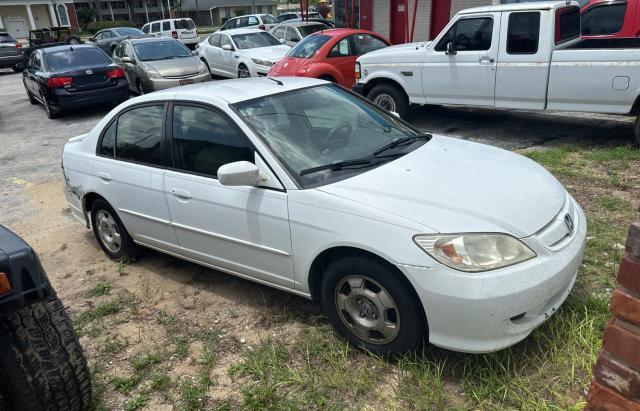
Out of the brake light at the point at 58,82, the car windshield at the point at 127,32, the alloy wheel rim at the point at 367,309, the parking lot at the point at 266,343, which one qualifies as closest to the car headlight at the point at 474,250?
the alloy wheel rim at the point at 367,309

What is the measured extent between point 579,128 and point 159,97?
6623 mm

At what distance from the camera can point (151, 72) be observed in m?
12.3

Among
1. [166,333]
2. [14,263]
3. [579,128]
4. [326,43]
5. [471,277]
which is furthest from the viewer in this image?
[326,43]

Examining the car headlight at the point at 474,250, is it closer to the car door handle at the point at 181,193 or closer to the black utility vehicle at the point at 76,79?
the car door handle at the point at 181,193

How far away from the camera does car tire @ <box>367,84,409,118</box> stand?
874 centimetres

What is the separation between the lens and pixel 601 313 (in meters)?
3.19

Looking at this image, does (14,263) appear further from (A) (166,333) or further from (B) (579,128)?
(B) (579,128)

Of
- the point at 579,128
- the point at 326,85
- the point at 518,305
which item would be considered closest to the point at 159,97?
the point at 326,85

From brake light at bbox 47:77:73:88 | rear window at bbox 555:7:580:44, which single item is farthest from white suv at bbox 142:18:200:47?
rear window at bbox 555:7:580:44

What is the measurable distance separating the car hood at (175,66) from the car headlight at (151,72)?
56 millimetres

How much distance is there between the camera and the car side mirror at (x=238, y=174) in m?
3.13

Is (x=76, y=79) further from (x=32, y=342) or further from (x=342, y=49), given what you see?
(x=32, y=342)

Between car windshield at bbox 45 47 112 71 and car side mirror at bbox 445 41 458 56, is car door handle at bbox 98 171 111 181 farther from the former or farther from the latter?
car windshield at bbox 45 47 112 71

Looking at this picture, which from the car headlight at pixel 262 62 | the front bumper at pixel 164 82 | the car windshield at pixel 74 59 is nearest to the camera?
the car windshield at pixel 74 59
